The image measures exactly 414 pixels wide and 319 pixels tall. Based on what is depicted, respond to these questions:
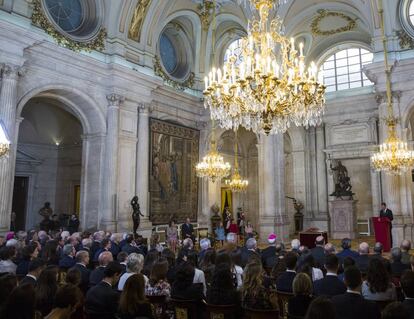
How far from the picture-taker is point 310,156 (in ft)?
60.6

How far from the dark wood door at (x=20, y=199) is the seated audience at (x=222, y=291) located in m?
13.1

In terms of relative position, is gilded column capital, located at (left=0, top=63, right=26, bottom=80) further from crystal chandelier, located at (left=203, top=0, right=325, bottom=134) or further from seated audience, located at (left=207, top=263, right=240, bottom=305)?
seated audience, located at (left=207, top=263, right=240, bottom=305)

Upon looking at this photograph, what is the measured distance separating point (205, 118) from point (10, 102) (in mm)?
9112

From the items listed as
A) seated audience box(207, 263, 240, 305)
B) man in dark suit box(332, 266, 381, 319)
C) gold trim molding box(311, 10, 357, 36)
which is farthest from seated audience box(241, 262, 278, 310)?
gold trim molding box(311, 10, 357, 36)

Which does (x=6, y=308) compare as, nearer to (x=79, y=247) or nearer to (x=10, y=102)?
(x=79, y=247)

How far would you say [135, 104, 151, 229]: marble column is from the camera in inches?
542

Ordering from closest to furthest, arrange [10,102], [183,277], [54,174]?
[183,277] → [10,102] → [54,174]

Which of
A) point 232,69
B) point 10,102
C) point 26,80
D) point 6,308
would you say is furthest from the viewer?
point 26,80

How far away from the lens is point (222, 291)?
12.5 feet

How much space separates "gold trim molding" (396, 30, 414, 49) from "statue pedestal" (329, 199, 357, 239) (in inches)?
240

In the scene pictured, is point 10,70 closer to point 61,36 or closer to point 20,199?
point 61,36

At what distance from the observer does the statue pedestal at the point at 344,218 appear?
49.6ft

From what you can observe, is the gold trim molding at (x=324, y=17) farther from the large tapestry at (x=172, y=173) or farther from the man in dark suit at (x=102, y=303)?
the man in dark suit at (x=102, y=303)

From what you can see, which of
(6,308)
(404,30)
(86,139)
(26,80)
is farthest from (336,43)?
(6,308)
